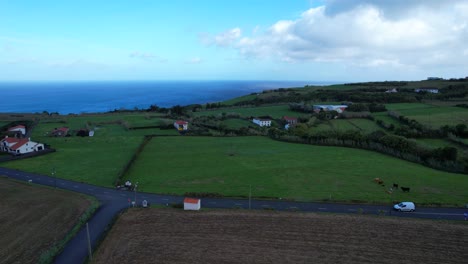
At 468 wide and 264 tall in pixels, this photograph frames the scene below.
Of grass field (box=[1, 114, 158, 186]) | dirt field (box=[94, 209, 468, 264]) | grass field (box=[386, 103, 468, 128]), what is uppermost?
grass field (box=[386, 103, 468, 128])

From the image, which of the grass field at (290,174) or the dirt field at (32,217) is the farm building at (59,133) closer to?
the grass field at (290,174)

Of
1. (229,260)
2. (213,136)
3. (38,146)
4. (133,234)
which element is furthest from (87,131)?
(229,260)

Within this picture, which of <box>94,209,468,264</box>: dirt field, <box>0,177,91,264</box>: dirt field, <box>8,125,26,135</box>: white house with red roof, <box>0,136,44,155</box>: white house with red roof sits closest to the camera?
<box>94,209,468,264</box>: dirt field

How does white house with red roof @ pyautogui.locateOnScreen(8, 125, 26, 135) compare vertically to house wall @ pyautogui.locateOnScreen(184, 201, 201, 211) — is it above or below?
above

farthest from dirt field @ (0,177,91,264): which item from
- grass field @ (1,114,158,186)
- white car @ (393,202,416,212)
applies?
white car @ (393,202,416,212)

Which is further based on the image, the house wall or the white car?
the house wall

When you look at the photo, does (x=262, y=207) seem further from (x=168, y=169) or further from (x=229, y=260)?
(x=168, y=169)

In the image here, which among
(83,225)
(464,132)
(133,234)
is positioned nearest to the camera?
(133,234)

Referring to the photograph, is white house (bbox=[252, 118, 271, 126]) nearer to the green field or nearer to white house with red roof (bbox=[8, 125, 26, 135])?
the green field
